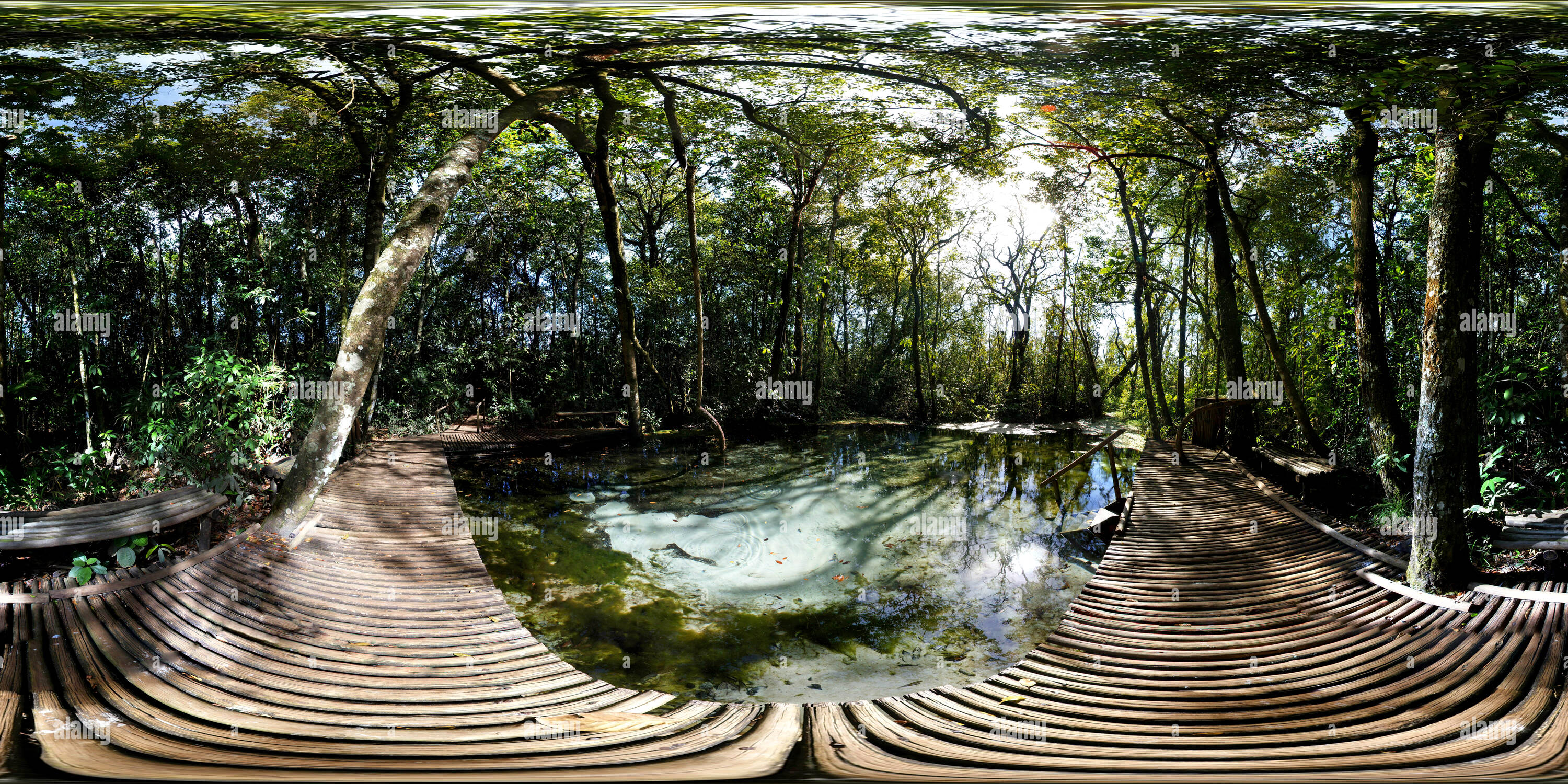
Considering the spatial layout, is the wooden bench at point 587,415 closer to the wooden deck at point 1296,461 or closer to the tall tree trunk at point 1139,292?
the tall tree trunk at point 1139,292

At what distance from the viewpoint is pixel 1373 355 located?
209 cm

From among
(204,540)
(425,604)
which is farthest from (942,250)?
(204,540)

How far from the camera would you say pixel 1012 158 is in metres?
1.92

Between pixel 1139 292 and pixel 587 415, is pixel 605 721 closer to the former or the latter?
pixel 587 415

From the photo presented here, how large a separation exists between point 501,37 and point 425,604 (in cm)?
180

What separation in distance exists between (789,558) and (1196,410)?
6.54 ft
